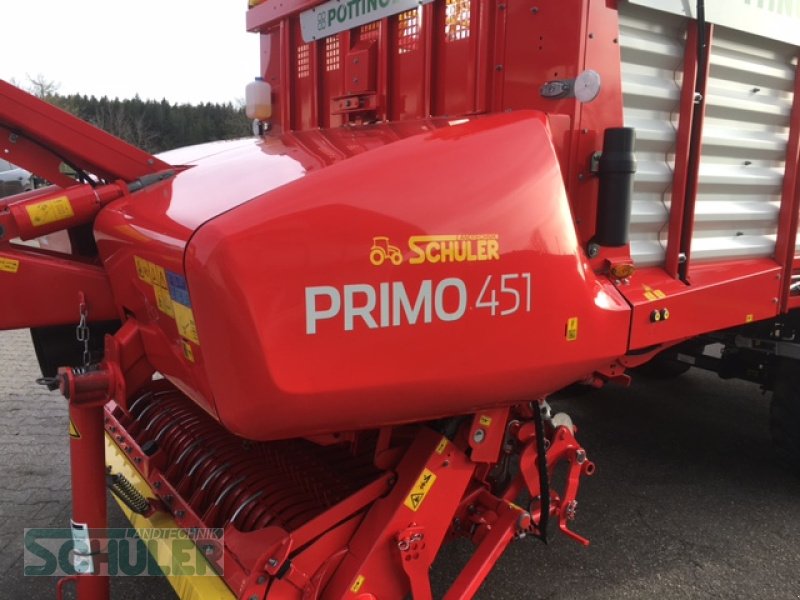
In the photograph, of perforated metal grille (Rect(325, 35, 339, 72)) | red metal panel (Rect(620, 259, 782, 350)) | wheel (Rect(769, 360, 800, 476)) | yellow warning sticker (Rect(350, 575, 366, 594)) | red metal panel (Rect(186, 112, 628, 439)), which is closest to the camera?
red metal panel (Rect(186, 112, 628, 439))

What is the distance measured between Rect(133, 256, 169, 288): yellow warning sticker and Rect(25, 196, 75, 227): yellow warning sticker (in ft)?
1.09

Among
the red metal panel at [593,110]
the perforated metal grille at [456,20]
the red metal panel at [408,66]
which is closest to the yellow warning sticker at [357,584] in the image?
the red metal panel at [593,110]

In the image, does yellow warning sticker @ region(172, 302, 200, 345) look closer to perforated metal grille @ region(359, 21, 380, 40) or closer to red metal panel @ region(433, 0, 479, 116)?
red metal panel @ region(433, 0, 479, 116)

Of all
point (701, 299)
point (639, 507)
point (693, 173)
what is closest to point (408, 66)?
point (693, 173)

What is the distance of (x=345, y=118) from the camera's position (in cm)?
279

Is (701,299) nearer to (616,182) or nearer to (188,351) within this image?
(616,182)

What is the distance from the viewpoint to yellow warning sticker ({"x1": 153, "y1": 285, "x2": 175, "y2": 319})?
1643 millimetres

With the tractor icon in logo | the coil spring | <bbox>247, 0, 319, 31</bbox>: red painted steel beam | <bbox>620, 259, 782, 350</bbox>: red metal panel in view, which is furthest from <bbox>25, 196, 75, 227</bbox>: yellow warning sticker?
<bbox>620, 259, 782, 350</bbox>: red metal panel

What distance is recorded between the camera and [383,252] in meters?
1.51

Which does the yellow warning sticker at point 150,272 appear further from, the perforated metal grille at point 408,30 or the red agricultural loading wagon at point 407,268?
the perforated metal grille at point 408,30

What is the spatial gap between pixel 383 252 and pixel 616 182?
0.83m

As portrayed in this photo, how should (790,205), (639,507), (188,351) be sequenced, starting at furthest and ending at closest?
(639,507) → (790,205) → (188,351)

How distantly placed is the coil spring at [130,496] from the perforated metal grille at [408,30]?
1802 mm

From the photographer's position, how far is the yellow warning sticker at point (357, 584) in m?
1.81
